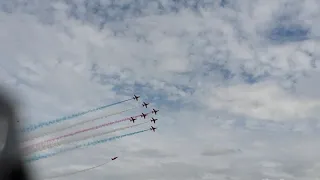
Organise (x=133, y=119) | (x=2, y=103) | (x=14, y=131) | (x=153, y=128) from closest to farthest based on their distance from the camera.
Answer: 1. (x=2, y=103)
2. (x=14, y=131)
3. (x=133, y=119)
4. (x=153, y=128)

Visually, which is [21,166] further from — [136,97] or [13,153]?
[136,97]

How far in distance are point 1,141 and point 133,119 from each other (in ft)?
348

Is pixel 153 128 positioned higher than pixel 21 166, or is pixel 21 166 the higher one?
pixel 153 128

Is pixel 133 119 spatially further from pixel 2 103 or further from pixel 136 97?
pixel 2 103

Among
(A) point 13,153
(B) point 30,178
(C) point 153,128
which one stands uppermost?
(C) point 153,128

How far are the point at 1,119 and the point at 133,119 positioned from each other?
112 metres

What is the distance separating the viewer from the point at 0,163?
80812 millimetres

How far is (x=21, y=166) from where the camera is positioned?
82438mm

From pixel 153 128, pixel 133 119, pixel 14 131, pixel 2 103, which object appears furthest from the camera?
pixel 153 128

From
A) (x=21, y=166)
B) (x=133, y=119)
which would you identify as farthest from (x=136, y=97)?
(x=21, y=166)

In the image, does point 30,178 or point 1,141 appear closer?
point 30,178

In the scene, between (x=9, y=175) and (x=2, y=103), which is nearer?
(x=2, y=103)

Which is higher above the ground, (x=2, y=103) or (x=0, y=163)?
(x=2, y=103)

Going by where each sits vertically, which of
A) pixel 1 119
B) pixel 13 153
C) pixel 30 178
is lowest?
pixel 30 178
